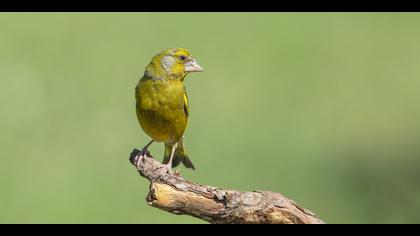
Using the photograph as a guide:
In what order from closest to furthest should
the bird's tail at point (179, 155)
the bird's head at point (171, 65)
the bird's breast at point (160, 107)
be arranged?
the bird's breast at point (160, 107), the bird's head at point (171, 65), the bird's tail at point (179, 155)

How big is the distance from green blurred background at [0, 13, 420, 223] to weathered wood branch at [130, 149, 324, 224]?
140 inches

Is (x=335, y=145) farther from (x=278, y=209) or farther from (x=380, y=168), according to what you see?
(x=278, y=209)

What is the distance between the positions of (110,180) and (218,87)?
10.2ft

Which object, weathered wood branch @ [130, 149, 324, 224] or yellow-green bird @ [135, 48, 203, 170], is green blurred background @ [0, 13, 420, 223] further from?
weathered wood branch @ [130, 149, 324, 224]

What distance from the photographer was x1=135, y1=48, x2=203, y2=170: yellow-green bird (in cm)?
781

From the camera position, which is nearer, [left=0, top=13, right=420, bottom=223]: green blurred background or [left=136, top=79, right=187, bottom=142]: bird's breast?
[left=136, top=79, right=187, bottom=142]: bird's breast

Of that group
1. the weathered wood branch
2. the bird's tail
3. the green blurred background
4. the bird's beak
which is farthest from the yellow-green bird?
the green blurred background

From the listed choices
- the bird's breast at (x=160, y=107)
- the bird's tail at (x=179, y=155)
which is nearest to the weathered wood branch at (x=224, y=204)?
the bird's breast at (x=160, y=107)

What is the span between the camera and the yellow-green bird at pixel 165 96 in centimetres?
781

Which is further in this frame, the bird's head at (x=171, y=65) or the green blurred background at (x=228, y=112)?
the green blurred background at (x=228, y=112)

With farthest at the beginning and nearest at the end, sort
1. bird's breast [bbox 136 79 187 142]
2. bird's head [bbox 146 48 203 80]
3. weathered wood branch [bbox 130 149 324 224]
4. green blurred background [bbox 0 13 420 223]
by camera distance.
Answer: green blurred background [bbox 0 13 420 223], bird's head [bbox 146 48 203 80], bird's breast [bbox 136 79 187 142], weathered wood branch [bbox 130 149 324 224]

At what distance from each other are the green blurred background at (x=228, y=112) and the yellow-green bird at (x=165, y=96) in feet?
7.46

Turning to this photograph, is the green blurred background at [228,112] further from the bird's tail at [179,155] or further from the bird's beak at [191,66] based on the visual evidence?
the bird's beak at [191,66]

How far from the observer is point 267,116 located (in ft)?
43.1
